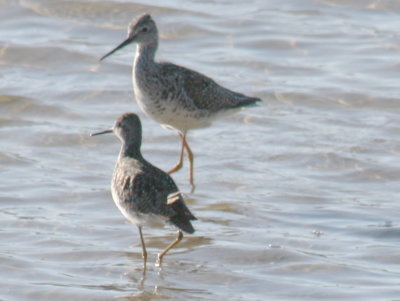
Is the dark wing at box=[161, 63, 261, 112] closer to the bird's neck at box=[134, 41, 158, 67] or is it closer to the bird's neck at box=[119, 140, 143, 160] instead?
the bird's neck at box=[134, 41, 158, 67]

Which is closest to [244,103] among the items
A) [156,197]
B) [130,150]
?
[130,150]

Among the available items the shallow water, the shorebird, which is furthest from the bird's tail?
the shallow water

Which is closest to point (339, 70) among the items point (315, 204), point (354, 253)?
point (315, 204)

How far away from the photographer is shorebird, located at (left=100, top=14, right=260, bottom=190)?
10.1m

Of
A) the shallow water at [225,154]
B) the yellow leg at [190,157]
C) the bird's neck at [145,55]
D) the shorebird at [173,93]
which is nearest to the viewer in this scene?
the shallow water at [225,154]

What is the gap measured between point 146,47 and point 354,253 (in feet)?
10.6

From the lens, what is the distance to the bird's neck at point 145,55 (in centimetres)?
1020

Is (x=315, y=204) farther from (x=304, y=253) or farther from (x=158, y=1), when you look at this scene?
(x=158, y=1)

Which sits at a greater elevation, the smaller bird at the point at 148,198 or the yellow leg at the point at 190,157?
the smaller bird at the point at 148,198

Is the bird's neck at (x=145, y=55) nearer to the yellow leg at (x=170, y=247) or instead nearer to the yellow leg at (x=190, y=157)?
the yellow leg at (x=190, y=157)

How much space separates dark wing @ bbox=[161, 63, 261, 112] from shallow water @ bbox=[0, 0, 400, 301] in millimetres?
404

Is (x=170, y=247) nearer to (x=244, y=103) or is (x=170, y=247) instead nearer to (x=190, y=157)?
(x=190, y=157)

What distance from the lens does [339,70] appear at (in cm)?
1277

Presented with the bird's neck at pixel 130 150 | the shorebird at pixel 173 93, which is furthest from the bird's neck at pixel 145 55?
the bird's neck at pixel 130 150
